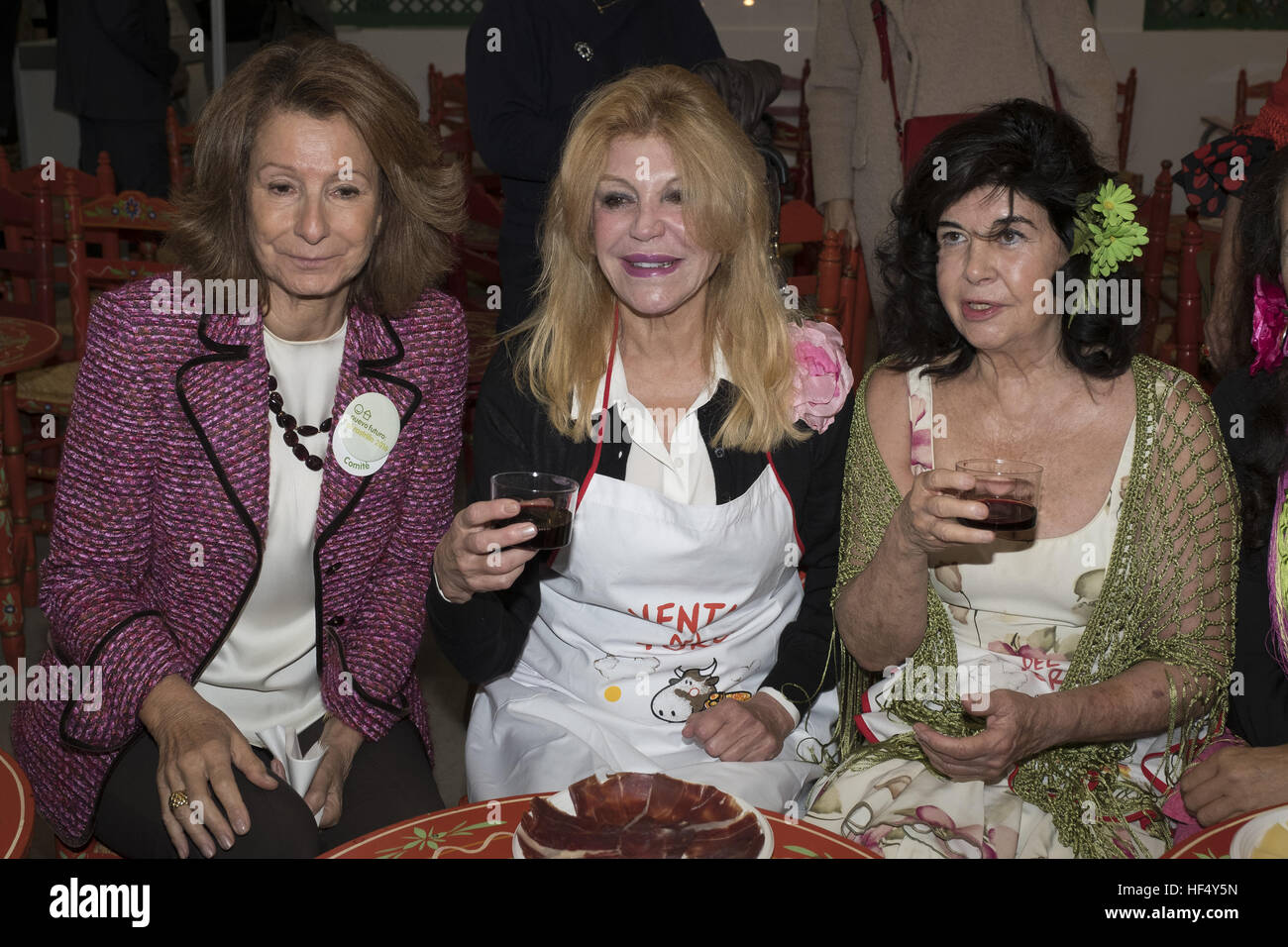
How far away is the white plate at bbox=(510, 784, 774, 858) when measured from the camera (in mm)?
1330

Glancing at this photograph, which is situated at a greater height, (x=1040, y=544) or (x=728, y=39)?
(x=728, y=39)

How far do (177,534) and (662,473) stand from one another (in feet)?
2.63

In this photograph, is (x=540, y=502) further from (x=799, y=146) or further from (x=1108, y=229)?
(x=799, y=146)

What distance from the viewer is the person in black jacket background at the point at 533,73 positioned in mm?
3162

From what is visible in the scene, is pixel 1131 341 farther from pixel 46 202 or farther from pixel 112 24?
pixel 112 24

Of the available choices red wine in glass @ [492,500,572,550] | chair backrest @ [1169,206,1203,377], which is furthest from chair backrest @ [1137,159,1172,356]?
red wine in glass @ [492,500,572,550]

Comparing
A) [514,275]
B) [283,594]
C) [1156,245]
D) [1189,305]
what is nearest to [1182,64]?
[1156,245]

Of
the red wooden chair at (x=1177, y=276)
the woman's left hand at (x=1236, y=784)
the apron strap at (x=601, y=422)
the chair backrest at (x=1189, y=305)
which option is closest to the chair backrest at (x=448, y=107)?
the red wooden chair at (x=1177, y=276)

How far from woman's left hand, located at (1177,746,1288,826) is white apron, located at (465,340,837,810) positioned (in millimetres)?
593

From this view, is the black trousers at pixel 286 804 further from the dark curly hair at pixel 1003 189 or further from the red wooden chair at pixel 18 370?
the red wooden chair at pixel 18 370

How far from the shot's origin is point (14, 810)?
1372 millimetres

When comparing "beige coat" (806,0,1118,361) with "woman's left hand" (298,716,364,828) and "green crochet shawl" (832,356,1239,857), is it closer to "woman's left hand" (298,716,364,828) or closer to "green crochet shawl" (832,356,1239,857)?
"green crochet shawl" (832,356,1239,857)

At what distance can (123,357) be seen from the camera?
192 cm
